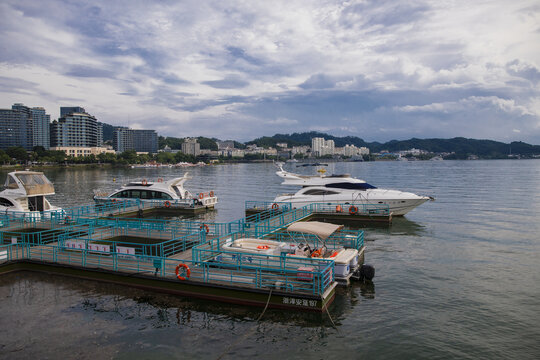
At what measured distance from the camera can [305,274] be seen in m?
15.5

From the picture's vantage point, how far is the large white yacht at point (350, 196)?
3709 cm

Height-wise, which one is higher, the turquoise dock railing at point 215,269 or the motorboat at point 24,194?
the motorboat at point 24,194

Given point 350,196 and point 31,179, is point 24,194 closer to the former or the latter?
point 31,179

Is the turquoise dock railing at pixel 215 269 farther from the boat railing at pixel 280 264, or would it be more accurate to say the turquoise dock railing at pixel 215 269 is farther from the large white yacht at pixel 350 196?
the large white yacht at pixel 350 196

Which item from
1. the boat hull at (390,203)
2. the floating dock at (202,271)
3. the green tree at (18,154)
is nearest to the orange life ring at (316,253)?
the floating dock at (202,271)

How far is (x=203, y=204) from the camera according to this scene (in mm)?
43500

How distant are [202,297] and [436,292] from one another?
442 inches

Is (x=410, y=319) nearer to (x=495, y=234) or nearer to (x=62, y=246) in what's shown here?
(x=62, y=246)

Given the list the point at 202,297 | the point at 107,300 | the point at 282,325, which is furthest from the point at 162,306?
the point at 282,325

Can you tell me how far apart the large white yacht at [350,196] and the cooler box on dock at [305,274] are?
22.7 metres

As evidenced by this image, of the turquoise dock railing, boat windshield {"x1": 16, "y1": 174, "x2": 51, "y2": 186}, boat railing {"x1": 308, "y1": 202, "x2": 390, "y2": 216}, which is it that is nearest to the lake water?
the turquoise dock railing

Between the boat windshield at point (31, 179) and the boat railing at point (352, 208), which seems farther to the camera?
the boat railing at point (352, 208)

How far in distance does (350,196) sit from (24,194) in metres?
30.4

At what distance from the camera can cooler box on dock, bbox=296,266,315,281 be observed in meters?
15.1
